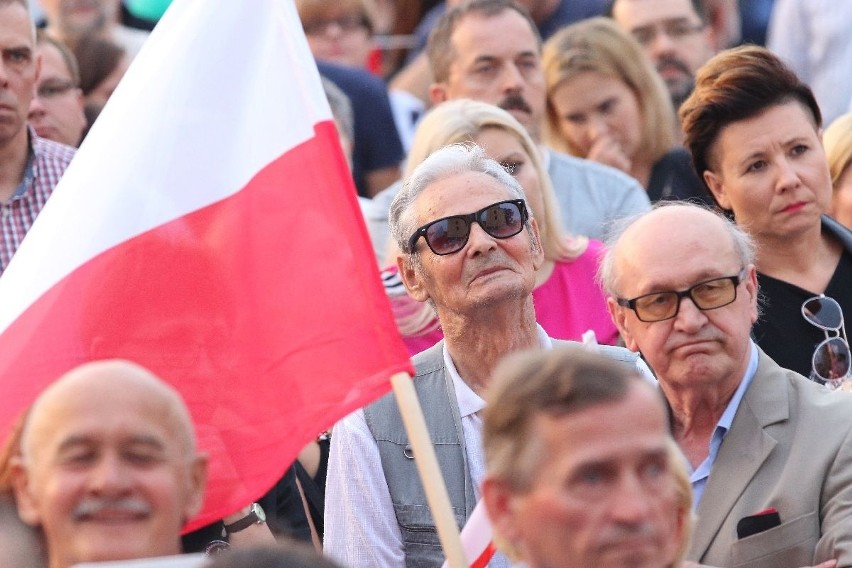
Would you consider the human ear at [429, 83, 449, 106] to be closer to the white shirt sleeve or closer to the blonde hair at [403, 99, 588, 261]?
the blonde hair at [403, 99, 588, 261]

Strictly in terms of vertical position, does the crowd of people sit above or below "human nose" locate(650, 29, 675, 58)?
below

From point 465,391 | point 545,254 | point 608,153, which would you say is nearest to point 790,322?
point 545,254

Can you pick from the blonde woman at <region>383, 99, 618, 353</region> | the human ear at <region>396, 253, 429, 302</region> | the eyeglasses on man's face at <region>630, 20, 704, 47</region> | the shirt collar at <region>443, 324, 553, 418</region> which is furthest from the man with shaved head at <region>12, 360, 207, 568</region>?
the eyeglasses on man's face at <region>630, 20, 704, 47</region>

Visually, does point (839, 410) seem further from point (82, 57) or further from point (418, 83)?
point (418, 83)

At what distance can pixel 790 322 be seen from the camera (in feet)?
18.6

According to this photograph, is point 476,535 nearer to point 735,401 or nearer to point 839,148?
point 735,401

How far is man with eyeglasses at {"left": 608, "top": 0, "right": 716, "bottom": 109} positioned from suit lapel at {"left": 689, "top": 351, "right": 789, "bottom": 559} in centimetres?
429

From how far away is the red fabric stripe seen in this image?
4.24 m

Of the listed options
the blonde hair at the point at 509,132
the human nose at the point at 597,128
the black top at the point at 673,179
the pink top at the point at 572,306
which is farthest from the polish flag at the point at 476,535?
the human nose at the point at 597,128

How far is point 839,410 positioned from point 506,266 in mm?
1002

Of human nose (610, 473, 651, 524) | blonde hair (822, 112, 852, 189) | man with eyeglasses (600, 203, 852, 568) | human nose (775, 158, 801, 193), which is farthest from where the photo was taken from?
blonde hair (822, 112, 852, 189)

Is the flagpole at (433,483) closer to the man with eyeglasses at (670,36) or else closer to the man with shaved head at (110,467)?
the man with shaved head at (110,467)

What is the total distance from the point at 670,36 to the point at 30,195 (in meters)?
3.73

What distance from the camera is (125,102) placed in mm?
4613
